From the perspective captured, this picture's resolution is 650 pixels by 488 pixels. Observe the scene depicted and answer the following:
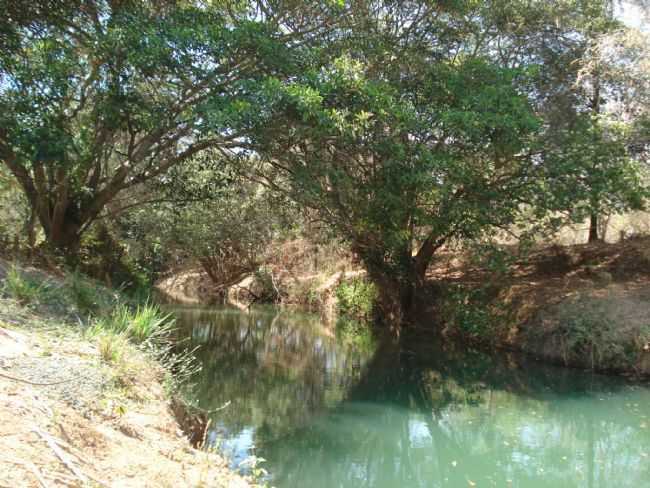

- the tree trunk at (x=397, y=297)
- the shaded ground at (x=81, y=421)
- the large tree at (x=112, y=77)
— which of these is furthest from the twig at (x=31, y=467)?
the tree trunk at (x=397, y=297)

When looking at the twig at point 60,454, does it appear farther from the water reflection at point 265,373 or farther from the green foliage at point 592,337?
the green foliage at point 592,337

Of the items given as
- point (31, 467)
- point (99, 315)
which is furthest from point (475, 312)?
point (31, 467)

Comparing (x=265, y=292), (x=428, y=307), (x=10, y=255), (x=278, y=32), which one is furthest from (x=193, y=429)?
(x=265, y=292)

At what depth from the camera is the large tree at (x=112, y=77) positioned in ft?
30.5

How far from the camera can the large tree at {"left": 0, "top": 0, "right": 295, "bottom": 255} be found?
→ 9.28 m

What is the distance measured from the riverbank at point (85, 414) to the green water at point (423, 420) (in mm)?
1193

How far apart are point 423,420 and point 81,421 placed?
6.31 meters

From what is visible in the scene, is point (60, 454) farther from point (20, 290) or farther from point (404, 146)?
point (404, 146)

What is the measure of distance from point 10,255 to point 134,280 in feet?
24.2

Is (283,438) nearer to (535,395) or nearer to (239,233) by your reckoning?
(535,395)

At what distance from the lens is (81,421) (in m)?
4.33

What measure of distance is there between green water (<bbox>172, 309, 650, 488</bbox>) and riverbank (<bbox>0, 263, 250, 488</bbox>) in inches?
47.0

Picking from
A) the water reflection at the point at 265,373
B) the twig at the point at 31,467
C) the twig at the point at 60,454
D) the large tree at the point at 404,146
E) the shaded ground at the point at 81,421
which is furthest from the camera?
the large tree at the point at 404,146

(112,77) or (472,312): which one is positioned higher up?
(112,77)
